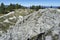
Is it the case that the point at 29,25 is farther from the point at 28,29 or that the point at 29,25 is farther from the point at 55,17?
the point at 55,17

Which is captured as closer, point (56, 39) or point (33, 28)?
point (56, 39)

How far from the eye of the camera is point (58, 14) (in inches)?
444

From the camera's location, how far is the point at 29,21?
39.2 ft

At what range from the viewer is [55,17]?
11008mm

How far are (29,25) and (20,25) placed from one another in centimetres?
97

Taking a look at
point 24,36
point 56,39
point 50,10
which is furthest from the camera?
point 50,10

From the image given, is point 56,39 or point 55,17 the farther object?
point 55,17

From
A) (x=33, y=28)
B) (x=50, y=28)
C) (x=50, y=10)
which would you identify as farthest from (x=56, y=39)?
(x=50, y=10)

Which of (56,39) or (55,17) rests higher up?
(55,17)

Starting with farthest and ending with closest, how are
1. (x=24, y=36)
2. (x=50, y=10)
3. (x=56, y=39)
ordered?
(x=50, y=10), (x=24, y=36), (x=56, y=39)

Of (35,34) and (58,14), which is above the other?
(58,14)

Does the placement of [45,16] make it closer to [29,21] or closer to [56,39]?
[29,21]

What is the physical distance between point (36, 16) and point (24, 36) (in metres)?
1.90

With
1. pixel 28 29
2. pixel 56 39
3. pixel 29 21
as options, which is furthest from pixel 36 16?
pixel 56 39
